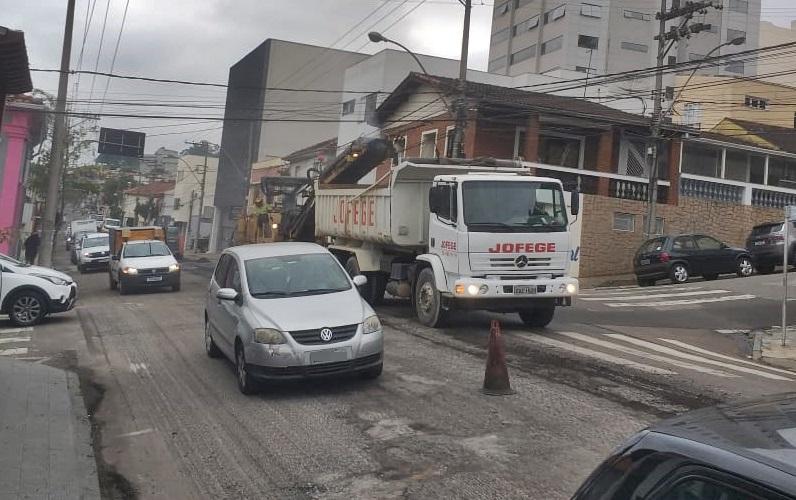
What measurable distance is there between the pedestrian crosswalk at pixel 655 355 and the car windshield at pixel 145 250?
1510 cm

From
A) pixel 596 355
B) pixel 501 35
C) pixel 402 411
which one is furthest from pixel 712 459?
pixel 501 35

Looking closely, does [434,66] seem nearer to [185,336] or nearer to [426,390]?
[185,336]

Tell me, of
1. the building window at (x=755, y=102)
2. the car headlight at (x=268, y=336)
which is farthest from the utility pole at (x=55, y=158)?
the building window at (x=755, y=102)

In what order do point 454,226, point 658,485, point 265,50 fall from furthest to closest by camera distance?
point 265,50
point 454,226
point 658,485

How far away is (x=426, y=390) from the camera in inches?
319

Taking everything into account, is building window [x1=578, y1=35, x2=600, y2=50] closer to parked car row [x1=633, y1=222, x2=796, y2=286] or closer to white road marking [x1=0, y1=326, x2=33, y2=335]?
parked car row [x1=633, y1=222, x2=796, y2=286]

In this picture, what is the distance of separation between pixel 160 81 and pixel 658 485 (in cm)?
2509

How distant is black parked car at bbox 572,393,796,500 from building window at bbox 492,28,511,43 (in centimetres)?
7729

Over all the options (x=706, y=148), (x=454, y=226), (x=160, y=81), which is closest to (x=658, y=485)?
(x=454, y=226)

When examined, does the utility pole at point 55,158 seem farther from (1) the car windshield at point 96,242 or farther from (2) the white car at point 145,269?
(1) the car windshield at point 96,242

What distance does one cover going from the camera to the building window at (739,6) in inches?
2692

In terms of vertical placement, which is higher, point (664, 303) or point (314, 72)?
point (314, 72)

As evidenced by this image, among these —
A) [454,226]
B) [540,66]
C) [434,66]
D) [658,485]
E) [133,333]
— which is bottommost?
[133,333]

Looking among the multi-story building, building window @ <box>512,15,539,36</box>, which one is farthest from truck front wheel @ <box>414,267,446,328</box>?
building window @ <box>512,15,539,36</box>
